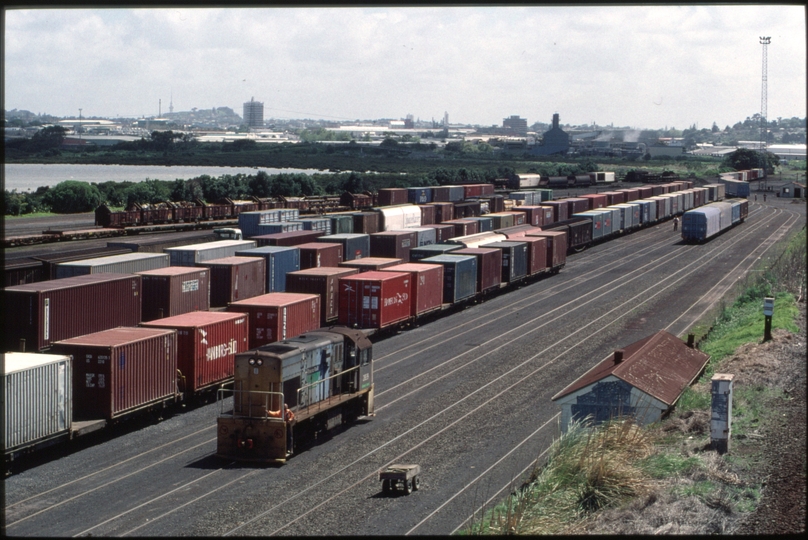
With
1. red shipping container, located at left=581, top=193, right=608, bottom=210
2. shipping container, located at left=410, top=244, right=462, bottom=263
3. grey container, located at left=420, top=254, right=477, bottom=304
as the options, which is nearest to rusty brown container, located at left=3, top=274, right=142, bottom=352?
grey container, located at left=420, top=254, right=477, bottom=304

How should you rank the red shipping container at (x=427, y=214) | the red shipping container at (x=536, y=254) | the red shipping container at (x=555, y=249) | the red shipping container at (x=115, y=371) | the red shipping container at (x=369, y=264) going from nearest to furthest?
the red shipping container at (x=115, y=371) < the red shipping container at (x=369, y=264) < the red shipping container at (x=536, y=254) < the red shipping container at (x=555, y=249) < the red shipping container at (x=427, y=214)

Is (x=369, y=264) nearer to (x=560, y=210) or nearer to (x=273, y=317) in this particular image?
(x=273, y=317)

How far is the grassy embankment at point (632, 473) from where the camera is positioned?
16.8 m

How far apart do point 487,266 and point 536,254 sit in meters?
9.79

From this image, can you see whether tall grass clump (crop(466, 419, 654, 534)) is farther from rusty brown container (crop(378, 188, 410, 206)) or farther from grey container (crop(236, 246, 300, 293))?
rusty brown container (crop(378, 188, 410, 206))

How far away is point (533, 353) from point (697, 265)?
36.9 m

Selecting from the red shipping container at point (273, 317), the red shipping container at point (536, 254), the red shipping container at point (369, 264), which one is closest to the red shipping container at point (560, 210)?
the red shipping container at point (536, 254)

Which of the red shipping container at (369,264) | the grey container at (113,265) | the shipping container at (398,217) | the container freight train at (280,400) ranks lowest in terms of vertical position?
the container freight train at (280,400)

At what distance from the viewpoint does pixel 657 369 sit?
2591cm

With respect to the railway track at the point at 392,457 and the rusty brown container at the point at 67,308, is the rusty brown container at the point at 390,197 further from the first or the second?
the rusty brown container at the point at 67,308

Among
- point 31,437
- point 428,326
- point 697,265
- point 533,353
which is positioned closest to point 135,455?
point 31,437

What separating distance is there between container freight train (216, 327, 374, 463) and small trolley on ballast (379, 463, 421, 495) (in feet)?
14.2

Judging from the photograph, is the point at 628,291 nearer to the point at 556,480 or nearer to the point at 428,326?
the point at 428,326

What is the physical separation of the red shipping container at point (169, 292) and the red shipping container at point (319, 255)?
11703 millimetres
